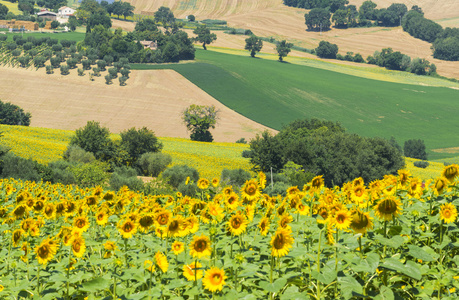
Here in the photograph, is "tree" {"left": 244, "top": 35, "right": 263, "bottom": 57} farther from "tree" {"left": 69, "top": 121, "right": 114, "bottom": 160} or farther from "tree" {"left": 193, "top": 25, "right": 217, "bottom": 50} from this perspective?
"tree" {"left": 69, "top": 121, "right": 114, "bottom": 160}

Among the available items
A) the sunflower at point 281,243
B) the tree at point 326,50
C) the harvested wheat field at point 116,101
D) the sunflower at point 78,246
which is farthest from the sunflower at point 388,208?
the tree at point 326,50

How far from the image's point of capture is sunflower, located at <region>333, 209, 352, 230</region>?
432cm

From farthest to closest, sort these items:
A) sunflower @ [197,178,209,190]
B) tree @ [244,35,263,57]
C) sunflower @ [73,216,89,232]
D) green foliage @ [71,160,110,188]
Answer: tree @ [244,35,263,57], green foliage @ [71,160,110,188], sunflower @ [197,178,209,190], sunflower @ [73,216,89,232]

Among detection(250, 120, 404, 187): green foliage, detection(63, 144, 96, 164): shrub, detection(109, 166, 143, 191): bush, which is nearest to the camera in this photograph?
detection(109, 166, 143, 191): bush

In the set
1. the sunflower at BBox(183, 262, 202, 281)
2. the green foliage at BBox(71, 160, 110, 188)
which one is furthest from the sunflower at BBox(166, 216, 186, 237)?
the green foliage at BBox(71, 160, 110, 188)

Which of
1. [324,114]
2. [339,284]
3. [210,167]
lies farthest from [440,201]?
[324,114]

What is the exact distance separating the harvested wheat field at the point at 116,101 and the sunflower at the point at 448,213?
94.2 meters

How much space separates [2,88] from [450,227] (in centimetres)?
13340

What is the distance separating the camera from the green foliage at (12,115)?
9781 centimetres

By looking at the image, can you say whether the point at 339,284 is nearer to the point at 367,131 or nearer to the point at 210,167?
the point at 210,167

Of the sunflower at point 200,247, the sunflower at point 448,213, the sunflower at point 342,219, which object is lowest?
the sunflower at point 200,247

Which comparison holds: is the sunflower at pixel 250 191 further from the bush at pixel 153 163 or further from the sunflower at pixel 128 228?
the bush at pixel 153 163

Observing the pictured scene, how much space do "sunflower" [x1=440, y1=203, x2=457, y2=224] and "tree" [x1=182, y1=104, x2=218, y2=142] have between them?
9437cm

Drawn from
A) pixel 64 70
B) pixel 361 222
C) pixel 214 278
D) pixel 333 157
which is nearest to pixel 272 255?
pixel 214 278
